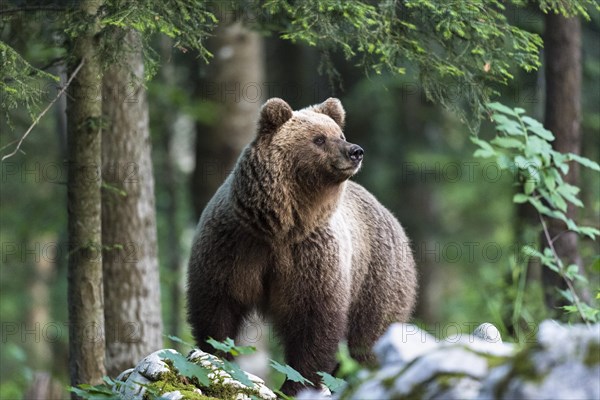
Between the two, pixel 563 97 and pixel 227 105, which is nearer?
pixel 563 97

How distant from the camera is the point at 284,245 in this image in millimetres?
6086

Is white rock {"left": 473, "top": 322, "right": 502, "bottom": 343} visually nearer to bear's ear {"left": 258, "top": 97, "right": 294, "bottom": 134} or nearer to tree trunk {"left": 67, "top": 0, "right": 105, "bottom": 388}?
bear's ear {"left": 258, "top": 97, "right": 294, "bottom": 134}

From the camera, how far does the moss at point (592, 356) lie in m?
2.65

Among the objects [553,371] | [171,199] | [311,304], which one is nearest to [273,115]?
[311,304]

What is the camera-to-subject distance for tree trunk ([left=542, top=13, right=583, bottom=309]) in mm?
8250

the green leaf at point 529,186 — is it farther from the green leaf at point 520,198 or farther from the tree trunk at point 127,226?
the tree trunk at point 127,226

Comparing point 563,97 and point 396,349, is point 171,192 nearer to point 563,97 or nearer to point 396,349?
point 563,97

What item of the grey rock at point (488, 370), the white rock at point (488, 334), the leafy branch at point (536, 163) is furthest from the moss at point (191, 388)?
the leafy branch at point (536, 163)

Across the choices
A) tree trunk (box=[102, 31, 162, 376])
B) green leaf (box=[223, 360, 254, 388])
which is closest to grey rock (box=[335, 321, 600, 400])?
green leaf (box=[223, 360, 254, 388])

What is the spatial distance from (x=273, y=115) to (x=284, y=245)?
36.4 inches

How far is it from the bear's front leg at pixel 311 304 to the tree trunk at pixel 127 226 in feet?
5.88

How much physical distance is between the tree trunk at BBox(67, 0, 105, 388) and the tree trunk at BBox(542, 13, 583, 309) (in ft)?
14.3

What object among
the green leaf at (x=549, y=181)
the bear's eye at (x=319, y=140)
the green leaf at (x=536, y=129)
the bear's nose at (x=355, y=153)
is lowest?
the green leaf at (x=549, y=181)

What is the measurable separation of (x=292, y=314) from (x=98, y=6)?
2.53 m
